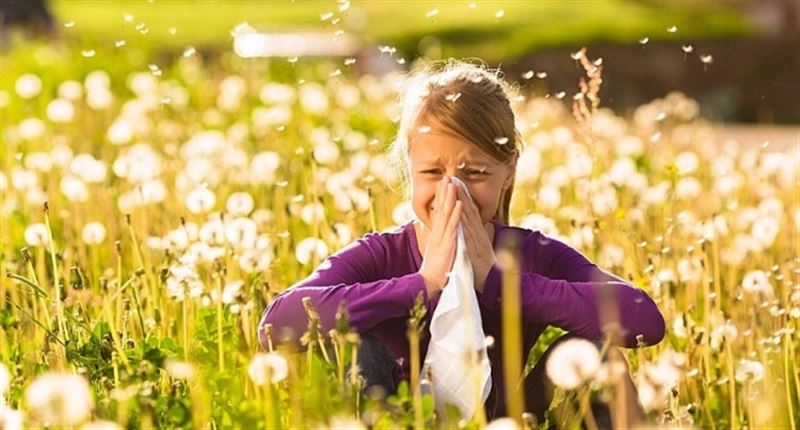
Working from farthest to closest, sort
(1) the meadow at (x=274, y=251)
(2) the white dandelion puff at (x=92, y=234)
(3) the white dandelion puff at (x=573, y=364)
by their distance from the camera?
(2) the white dandelion puff at (x=92, y=234), (1) the meadow at (x=274, y=251), (3) the white dandelion puff at (x=573, y=364)

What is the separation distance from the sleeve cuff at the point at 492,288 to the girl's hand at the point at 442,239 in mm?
87

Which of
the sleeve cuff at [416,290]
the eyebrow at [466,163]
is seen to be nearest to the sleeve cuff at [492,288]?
the sleeve cuff at [416,290]

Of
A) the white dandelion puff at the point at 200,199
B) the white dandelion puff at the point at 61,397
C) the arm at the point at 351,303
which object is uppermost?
the white dandelion puff at the point at 200,199

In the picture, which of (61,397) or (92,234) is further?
(92,234)

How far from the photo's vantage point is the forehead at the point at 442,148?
3.19 metres

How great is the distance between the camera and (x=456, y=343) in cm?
294

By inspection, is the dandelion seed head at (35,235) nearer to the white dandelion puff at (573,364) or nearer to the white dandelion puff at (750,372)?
the white dandelion puff at (750,372)

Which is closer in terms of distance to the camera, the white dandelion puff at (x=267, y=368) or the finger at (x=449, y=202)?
the white dandelion puff at (x=267, y=368)

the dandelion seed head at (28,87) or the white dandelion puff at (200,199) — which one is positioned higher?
the dandelion seed head at (28,87)

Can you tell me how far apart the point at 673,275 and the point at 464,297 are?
4.28 feet

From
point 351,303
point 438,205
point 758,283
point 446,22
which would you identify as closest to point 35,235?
point 351,303

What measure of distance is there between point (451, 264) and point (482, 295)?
103mm

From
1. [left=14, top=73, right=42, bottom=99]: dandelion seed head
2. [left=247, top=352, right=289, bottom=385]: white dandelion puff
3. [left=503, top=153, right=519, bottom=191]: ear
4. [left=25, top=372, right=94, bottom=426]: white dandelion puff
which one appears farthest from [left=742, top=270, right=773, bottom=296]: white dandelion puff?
[left=14, top=73, right=42, bottom=99]: dandelion seed head

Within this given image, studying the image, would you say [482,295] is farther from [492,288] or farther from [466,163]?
[466,163]
